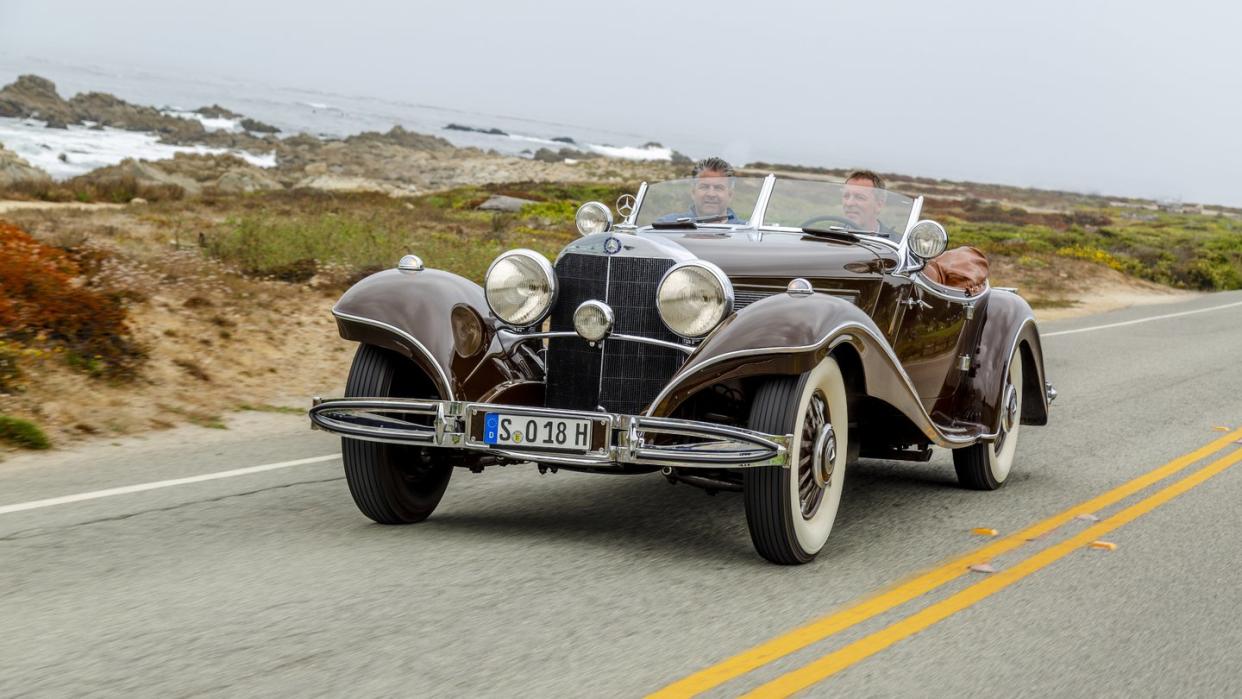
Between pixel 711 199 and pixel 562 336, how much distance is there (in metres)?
1.52

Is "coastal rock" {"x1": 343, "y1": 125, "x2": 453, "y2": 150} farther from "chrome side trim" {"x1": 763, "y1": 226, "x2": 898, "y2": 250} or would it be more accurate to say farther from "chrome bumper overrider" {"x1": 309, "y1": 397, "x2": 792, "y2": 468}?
"chrome bumper overrider" {"x1": 309, "y1": 397, "x2": 792, "y2": 468}

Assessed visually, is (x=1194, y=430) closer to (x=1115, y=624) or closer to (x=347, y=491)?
(x=1115, y=624)

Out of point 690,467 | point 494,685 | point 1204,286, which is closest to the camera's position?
point 494,685

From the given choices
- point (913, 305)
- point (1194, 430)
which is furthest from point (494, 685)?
point (1194, 430)

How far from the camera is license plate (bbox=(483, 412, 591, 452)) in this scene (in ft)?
16.8

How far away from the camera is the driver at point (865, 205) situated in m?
6.89

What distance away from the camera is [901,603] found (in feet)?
15.9

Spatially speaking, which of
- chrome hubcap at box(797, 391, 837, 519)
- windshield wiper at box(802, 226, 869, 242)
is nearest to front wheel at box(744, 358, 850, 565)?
chrome hubcap at box(797, 391, 837, 519)

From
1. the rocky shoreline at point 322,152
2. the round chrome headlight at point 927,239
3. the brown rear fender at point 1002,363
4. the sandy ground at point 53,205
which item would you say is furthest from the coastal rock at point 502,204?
the round chrome headlight at point 927,239

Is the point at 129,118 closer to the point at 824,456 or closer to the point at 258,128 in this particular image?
the point at 258,128

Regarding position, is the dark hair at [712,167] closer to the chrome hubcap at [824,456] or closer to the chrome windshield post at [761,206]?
the chrome windshield post at [761,206]

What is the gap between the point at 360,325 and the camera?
18.6 feet

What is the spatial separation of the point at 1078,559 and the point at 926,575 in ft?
2.85

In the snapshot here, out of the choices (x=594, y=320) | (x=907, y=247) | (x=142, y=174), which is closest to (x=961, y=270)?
(x=907, y=247)
